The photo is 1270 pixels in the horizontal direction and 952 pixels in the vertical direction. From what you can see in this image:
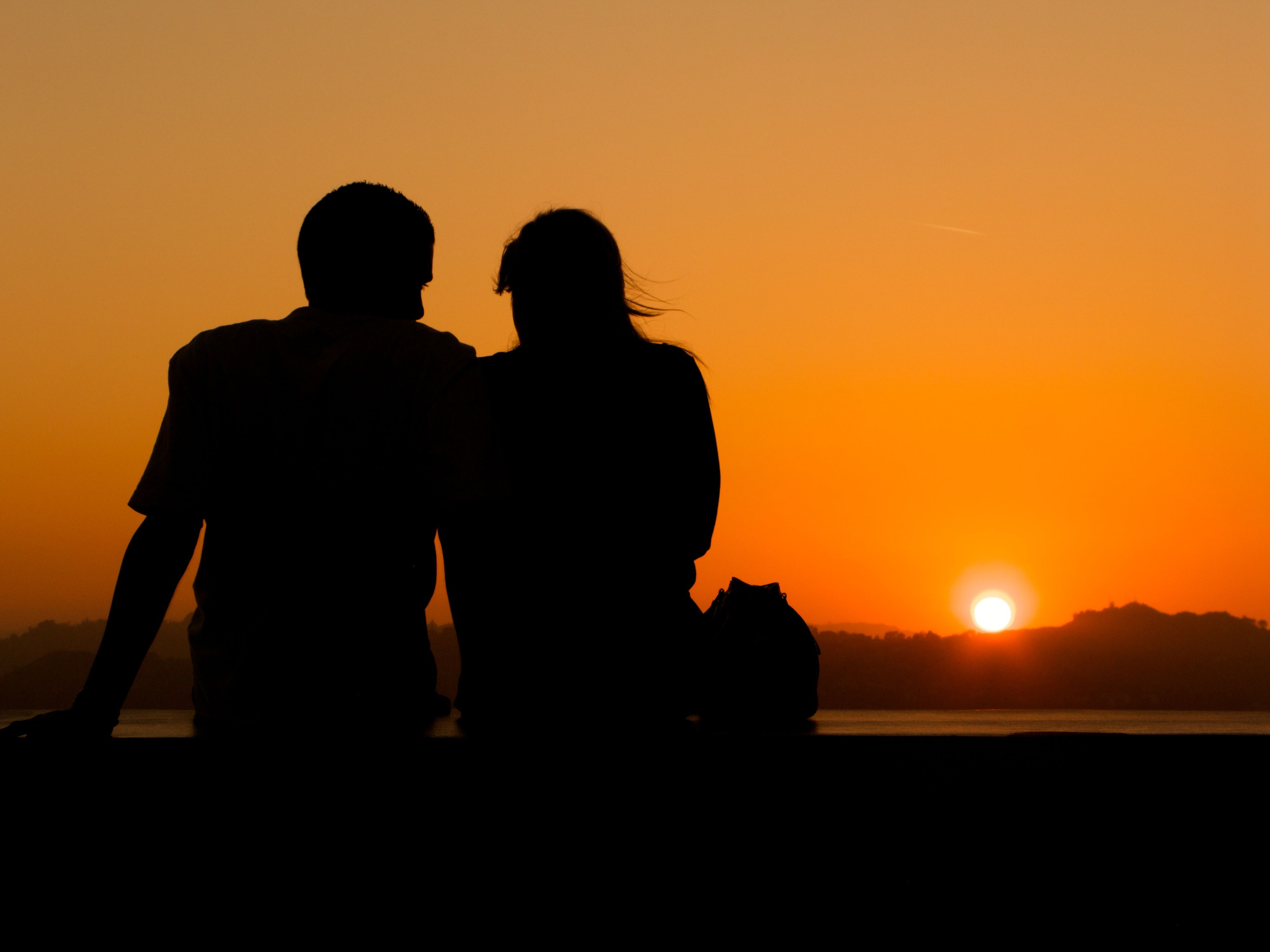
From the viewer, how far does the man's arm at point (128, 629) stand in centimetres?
183

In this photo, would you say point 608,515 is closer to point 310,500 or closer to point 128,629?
point 310,500

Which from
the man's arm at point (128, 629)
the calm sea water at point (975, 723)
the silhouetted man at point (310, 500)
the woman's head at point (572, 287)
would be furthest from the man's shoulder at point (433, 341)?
the calm sea water at point (975, 723)

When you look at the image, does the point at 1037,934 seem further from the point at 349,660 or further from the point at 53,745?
the point at 53,745

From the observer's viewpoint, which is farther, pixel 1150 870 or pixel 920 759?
pixel 1150 870

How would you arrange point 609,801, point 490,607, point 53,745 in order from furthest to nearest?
point 490,607, point 609,801, point 53,745

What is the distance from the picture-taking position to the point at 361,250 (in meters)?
2.11

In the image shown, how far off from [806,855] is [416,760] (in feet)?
2.72

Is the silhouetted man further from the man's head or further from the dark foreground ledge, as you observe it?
the dark foreground ledge

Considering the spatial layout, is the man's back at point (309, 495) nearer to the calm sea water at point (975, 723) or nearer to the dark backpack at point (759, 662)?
the calm sea water at point (975, 723)

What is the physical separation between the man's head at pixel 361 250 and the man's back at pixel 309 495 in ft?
0.30

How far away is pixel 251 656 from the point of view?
1.97 metres

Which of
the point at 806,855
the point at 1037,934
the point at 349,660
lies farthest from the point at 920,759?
the point at 349,660

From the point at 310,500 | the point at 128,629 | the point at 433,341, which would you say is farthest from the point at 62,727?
the point at 433,341

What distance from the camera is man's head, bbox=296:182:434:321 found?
82.6 inches
